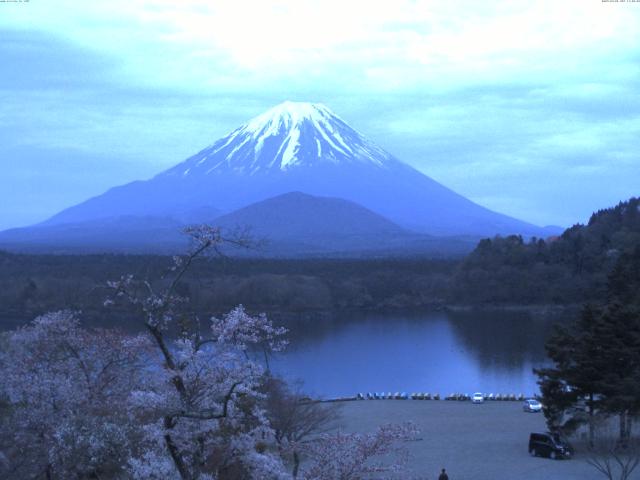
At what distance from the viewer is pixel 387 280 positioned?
37.6 metres

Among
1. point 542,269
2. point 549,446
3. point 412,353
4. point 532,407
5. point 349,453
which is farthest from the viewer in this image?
point 542,269

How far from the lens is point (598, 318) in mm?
10219

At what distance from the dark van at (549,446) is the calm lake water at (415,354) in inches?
222

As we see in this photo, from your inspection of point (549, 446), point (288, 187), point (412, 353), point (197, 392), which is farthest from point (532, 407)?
point (288, 187)

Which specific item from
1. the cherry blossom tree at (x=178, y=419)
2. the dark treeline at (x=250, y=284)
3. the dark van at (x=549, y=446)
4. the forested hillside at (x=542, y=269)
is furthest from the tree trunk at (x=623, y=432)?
the forested hillside at (x=542, y=269)

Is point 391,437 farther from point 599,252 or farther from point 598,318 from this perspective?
point 599,252

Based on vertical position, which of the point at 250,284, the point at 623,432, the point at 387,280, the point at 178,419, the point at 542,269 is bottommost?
the point at 623,432

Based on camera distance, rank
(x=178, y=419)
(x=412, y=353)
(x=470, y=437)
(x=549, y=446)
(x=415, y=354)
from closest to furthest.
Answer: (x=178, y=419) → (x=549, y=446) → (x=470, y=437) → (x=415, y=354) → (x=412, y=353)

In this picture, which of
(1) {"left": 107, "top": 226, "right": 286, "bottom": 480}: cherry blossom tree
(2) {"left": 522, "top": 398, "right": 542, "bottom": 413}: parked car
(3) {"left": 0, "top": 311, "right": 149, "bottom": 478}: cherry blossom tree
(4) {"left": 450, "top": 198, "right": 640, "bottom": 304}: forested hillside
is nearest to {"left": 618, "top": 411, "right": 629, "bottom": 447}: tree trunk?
(2) {"left": 522, "top": 398, "right": 542, "bottom": 413}: parked car

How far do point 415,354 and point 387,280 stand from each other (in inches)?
619

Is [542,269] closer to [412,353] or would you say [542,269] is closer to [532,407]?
[412,353]

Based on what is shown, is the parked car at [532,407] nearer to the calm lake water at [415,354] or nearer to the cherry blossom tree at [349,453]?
the calm lake water at [415,354]

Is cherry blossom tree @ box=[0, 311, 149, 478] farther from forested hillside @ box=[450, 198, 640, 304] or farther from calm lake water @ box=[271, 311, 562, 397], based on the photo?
forested hillside @ box=[450, 198, 640, 304]

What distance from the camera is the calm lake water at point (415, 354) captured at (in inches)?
707
